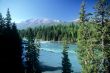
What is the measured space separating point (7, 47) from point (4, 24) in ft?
25.2

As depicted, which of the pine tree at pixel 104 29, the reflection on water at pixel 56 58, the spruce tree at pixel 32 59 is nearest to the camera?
the pine tree at pixel 104 29

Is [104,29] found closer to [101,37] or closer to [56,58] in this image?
[101,37]

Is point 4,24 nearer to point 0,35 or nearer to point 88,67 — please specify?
point 0,35

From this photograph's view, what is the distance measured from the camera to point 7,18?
50.3m

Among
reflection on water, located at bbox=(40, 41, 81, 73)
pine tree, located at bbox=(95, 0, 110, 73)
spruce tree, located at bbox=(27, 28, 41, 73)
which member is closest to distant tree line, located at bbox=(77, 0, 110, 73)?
pine tree, located at bbox=(95, 0, 110, 73)

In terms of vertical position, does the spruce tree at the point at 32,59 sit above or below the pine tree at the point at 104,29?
below

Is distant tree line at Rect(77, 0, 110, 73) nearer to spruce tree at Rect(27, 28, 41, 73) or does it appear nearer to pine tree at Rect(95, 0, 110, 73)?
pine tree at Rect(95, 0, 110, 73)

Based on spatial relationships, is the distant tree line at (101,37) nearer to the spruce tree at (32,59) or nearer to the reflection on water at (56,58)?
the spruce tree at (32,59)

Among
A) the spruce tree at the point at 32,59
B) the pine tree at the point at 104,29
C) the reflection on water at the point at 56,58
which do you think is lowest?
the reflection on water at the point at 56,58

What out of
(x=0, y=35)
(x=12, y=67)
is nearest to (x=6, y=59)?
(x=12, y=67)

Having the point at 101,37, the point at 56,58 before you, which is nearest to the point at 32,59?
the point at 101,37

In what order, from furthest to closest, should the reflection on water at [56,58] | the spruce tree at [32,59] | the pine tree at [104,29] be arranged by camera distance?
1. the reflection on water at [56,58]
2. the spruce tree at [32,59]
3. the pine tree at [104,29]

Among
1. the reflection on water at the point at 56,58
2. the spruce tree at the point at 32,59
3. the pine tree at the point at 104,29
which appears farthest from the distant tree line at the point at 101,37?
the reflection on water at the point at 56,58

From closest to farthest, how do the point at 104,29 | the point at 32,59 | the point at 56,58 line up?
the point at 104,29, the point at 32,59, the point at 56,58
